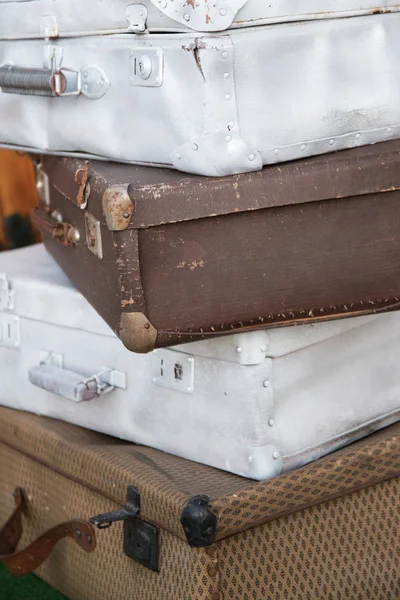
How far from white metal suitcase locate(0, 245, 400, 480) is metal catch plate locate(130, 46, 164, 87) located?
0.41 m

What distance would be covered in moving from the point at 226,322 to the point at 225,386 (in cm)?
15

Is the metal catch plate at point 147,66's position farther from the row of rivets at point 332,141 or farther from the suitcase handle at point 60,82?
the row of rivets at point 332,141

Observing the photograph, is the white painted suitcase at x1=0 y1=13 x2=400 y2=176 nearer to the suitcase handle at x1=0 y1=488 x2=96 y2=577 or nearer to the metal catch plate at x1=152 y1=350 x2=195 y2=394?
the metal catch plate at x1=152 y1=350 x2=195 y2=394

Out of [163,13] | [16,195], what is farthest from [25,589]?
[16,195]

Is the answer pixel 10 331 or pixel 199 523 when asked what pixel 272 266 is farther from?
pixel 10 331

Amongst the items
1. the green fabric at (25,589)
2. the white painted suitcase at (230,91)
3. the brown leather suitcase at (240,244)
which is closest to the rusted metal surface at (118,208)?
the brown leather suitcase at (240,244)

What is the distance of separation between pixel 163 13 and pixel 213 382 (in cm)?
57

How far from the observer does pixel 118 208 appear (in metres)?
1.34

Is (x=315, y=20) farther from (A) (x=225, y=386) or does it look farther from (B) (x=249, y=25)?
(A) (x=225, y=386)

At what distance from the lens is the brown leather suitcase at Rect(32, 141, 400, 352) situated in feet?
4.52

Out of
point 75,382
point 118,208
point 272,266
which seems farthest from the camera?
point 75,382

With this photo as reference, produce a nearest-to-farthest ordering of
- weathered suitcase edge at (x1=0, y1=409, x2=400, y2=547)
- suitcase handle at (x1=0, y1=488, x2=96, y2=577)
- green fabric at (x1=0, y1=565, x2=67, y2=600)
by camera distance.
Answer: weathered suitcase edge at (x1=0, y1=409, x2=400, y2=547) < suitcase handle at (x1=0, y1=488, x2=96, y2=577) < green fabric at (x1=0, y1=565, x2=67, y2=600)

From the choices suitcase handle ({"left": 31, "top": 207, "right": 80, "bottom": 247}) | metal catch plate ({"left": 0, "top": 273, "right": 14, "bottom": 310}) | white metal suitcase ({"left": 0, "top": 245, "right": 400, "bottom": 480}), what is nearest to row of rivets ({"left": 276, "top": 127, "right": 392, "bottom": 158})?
white metal suitcase ({"left": 0, "top": 245, "right": 400, "bottom": 480})

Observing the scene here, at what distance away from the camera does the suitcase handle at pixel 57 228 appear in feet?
5.65
